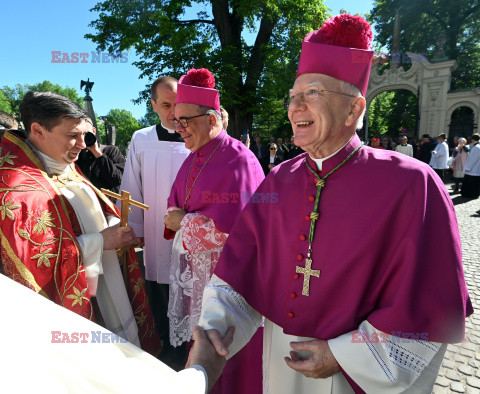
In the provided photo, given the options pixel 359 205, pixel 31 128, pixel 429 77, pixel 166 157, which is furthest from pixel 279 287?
pixel 429 77

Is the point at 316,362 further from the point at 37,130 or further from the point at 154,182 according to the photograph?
the point at 154,182

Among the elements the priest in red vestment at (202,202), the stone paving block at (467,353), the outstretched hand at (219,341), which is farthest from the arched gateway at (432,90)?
the outstretched hand at (219,341)

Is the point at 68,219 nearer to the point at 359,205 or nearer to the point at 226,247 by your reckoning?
the point at 226,247

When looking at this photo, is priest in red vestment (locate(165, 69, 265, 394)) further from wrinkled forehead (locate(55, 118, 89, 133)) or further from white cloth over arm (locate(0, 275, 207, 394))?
white cloth over arm (locate(0, 275, 207, 394))

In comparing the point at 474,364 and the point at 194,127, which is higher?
the point at 194,127

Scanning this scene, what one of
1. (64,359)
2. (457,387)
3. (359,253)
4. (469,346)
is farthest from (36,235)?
(469,346)

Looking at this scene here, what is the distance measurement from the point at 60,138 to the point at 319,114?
156 cm

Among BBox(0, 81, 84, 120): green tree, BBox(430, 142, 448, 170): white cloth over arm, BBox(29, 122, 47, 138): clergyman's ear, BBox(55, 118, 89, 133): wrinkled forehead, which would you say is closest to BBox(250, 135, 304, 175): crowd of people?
BBox(430, 142, 448, 170): white cloth over arm

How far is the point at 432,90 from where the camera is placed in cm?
2227

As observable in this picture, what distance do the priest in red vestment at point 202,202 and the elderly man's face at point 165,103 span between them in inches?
16.4

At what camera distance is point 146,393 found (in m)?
0.80

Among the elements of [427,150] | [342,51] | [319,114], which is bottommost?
[319,114]

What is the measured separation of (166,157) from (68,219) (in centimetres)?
154

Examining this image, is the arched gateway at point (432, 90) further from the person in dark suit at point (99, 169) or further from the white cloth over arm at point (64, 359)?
the white cloth over arm at point (64, 359)
